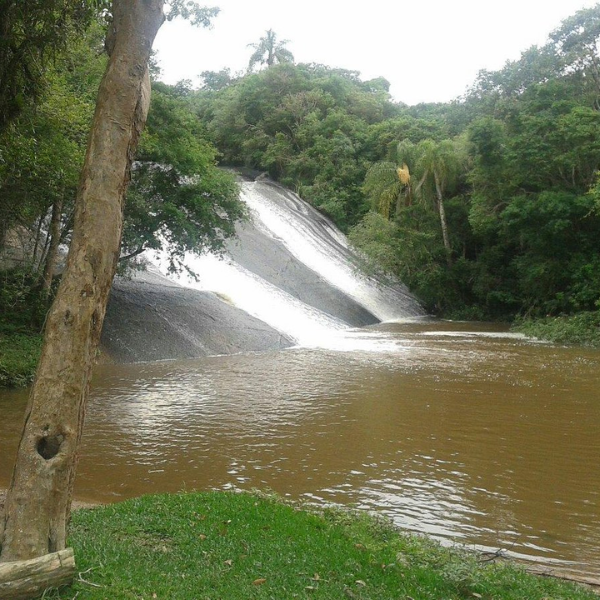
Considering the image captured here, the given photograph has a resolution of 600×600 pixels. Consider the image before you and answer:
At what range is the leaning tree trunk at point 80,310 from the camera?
166 inches

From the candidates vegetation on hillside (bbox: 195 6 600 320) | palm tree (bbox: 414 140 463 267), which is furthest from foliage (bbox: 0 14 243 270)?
palm tree (bbox: 414 140 463 267)

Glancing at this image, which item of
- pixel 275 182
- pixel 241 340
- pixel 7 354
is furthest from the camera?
pixel 275 182

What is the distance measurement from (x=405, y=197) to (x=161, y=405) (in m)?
24.3

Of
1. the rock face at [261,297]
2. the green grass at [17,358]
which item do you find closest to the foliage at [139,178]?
the rock face at [261,297]

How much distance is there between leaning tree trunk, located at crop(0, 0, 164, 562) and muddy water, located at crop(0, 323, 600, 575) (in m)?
3.82

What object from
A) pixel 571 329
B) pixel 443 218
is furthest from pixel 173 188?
pixel 443 218

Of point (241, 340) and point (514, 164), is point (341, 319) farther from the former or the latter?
point (514, 164)

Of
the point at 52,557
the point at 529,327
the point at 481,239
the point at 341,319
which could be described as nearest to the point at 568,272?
the point at 529,327

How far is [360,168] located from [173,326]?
86.9ft

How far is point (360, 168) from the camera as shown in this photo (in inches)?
1702

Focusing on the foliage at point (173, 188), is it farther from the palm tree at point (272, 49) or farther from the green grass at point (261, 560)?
the palm tree at point (272, 49)

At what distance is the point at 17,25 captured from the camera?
802 centimetres

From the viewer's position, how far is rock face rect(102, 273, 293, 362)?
1856 cm

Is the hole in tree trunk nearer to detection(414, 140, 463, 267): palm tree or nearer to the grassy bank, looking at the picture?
the grassy bank
